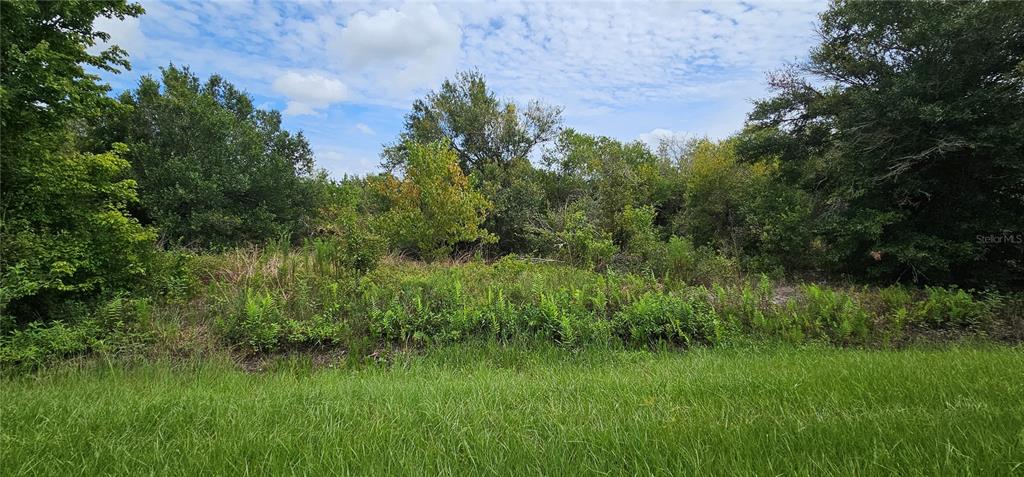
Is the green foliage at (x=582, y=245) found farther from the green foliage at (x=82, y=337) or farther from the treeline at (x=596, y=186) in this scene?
the green foliage at (x=82, y=337)

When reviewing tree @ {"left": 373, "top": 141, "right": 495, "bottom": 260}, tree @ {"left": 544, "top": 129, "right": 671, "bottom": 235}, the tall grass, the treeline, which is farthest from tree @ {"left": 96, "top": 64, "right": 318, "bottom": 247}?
tree @ {"left": 544, "top": 129, "right": 671, "bottom": 235}

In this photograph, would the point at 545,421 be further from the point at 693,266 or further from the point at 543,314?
the point at 693,266

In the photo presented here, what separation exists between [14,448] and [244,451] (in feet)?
4.11

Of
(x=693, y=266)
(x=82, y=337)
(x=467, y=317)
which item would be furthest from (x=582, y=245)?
(x=82, y=337)

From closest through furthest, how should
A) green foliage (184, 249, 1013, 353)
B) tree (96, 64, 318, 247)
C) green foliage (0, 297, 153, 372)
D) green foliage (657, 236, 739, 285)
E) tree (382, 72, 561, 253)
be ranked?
1. green foliage (0, 297, 153, 372)
2. green foliage (184, 249, 1013, 353)
3. green foliage (657, 236, 739, 285)
4. tree (96, 64, 318, 247)
5. tree (382, 72, 561, 253)

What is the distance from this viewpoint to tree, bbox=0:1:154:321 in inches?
184

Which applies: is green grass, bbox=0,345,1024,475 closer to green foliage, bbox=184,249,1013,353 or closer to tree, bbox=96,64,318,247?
green foliage, bbox=184,249,1013,353

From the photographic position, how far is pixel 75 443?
2432mm

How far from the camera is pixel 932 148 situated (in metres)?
8.65

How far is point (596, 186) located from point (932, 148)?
351 inches

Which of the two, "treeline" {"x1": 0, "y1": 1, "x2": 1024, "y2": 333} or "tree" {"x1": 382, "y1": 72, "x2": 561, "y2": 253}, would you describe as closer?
"treeline" {"x1": 0, "y1": 1, "x2": 1024, "y2": 333}

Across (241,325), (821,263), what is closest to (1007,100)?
(821,263)

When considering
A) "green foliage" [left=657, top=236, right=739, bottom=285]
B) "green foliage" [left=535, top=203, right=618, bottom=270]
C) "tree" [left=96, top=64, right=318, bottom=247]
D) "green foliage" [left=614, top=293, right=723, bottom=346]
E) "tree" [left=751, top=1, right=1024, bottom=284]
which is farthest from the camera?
"tree" [left=96, top=64, right=318, bottom=247]

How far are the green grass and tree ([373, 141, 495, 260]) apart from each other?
25.3 ft
